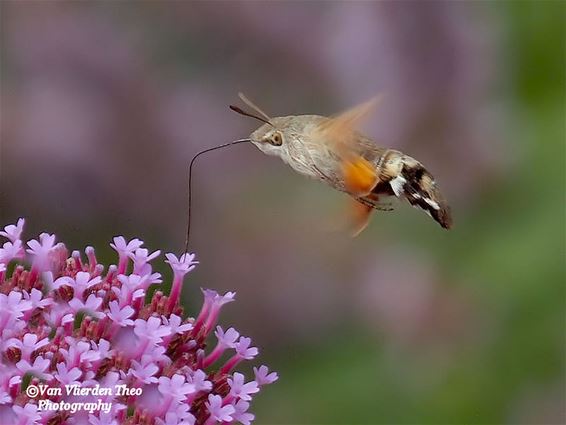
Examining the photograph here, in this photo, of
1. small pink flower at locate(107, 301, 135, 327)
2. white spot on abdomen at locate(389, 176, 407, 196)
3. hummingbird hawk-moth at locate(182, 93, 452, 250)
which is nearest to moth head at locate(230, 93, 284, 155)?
hummingbird hawk-moth at locate(182, 93, 452, 250)

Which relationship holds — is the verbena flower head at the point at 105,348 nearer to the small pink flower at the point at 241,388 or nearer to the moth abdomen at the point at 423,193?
the small pink flower at the point at 241,388

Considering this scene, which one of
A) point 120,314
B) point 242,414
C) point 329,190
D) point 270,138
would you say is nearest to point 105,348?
point 120,314

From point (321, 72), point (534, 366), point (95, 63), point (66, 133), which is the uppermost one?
point (321, 72)

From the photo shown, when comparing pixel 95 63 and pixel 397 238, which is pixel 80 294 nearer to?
pixel 95 63

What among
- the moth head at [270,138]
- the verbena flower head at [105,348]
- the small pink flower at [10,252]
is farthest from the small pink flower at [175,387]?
the moth head at [270,138]

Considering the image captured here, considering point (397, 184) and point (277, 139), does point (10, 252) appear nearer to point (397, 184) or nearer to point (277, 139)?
point (277, 139)

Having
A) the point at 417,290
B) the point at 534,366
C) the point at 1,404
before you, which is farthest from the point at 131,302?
the point at 534,366
